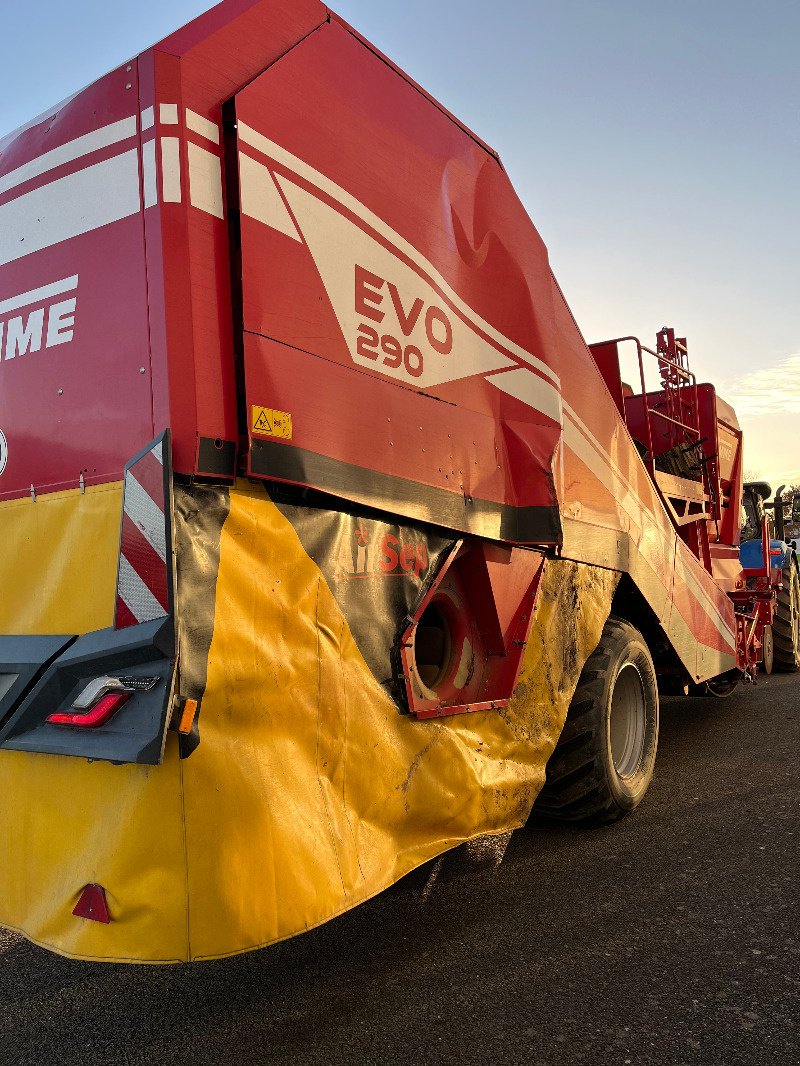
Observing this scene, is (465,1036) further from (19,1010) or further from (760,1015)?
(19,1010)

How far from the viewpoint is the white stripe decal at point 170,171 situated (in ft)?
7.14

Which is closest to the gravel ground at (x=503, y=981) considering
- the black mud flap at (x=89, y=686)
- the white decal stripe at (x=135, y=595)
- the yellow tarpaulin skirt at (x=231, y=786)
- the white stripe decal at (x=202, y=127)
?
the yellow tarpaulin skirt at (x=231, y=786)

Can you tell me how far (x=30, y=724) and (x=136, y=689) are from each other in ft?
1.25

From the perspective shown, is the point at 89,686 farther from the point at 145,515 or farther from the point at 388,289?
the point at 388,289

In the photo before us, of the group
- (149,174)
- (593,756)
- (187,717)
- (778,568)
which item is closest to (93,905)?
(187,717)

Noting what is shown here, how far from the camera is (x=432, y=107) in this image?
311 cm

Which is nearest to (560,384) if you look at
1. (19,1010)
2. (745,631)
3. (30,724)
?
(30,724)

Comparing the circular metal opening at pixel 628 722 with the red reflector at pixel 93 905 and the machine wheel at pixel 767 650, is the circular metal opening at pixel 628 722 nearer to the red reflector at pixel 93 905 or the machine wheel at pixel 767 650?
the red reflector at pixel 93 905

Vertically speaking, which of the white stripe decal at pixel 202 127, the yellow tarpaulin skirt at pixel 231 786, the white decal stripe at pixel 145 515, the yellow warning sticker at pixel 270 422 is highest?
the white stripe decal at pixel 202 127

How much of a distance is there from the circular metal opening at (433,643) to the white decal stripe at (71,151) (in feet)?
5.95

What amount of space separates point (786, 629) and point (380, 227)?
7703 millimetres

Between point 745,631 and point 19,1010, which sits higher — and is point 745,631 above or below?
above

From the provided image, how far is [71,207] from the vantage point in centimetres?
240

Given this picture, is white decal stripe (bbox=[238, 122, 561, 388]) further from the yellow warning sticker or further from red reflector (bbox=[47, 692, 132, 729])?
red reflector (bbox=[47, 692, 132, 729])
